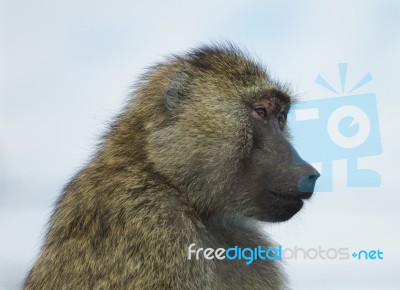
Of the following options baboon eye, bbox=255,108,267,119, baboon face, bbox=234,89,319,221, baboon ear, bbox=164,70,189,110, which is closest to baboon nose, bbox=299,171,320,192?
baboon face, bbox=234,89,319,221

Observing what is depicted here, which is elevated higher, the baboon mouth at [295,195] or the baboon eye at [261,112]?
the baboon eye at [261,112]

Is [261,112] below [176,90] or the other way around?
below

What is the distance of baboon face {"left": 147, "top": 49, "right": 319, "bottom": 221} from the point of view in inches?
192

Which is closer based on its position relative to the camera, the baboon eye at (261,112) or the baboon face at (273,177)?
the baboon face at (273,177)

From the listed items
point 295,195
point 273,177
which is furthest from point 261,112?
point 295,195

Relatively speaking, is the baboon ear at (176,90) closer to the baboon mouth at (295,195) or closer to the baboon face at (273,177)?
the baboon face at (273,177)

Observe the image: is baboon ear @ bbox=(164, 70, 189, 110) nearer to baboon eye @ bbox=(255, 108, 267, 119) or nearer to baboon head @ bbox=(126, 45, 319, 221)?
baboon head @ bbox=(126, 45, 319, 221)

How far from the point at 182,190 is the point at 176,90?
2.47 feet

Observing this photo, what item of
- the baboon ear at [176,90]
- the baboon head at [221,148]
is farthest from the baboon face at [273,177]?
the baboon ear at [176,90]

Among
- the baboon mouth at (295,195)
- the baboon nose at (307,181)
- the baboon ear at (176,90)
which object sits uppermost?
the baboon ear at (176,90)

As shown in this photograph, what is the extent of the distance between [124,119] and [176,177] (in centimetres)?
73

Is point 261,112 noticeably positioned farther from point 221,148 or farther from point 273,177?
point 273,177

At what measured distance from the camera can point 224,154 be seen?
16.4ft

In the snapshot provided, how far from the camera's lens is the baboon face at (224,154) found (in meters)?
4.88
